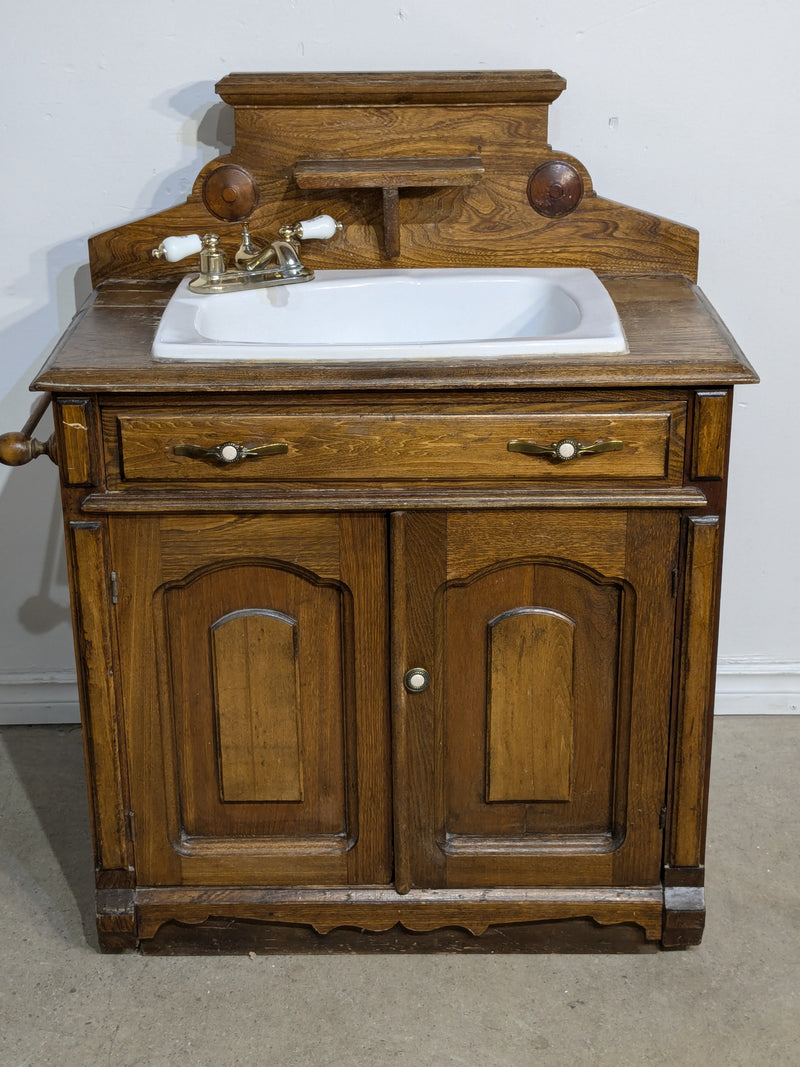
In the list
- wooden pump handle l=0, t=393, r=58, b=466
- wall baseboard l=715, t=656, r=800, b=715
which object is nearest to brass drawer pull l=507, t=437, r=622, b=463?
wooden pump handle l=0, t=393, r=58, b=466

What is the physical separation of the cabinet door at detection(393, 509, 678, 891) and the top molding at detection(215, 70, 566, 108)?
28.2 inches

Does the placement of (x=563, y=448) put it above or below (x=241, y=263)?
below

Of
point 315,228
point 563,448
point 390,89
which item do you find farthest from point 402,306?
point 563,448

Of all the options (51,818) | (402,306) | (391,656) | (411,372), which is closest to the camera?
(411,372)

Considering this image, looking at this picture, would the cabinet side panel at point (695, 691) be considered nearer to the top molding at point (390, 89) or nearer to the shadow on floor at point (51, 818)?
the top molding at point (390, 89)

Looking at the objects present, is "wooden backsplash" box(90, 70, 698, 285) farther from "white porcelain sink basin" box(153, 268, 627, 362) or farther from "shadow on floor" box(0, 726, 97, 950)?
"shadow on floor" box(0, 726, 97, 950)

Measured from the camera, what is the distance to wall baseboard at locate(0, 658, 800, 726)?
8.57ft

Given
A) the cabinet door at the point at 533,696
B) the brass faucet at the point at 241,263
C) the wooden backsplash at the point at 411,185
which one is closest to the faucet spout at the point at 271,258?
the brass faucet at the point at 241,263

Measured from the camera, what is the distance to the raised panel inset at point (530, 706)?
1.86m

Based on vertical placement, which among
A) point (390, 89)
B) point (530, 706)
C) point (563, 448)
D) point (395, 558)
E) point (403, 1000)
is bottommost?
point (403, 1000)

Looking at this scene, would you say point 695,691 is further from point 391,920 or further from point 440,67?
point 440,67

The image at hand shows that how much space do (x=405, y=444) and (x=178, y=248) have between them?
53 cm

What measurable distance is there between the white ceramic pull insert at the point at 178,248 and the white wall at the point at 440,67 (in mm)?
274

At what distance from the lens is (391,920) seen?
1.99m
